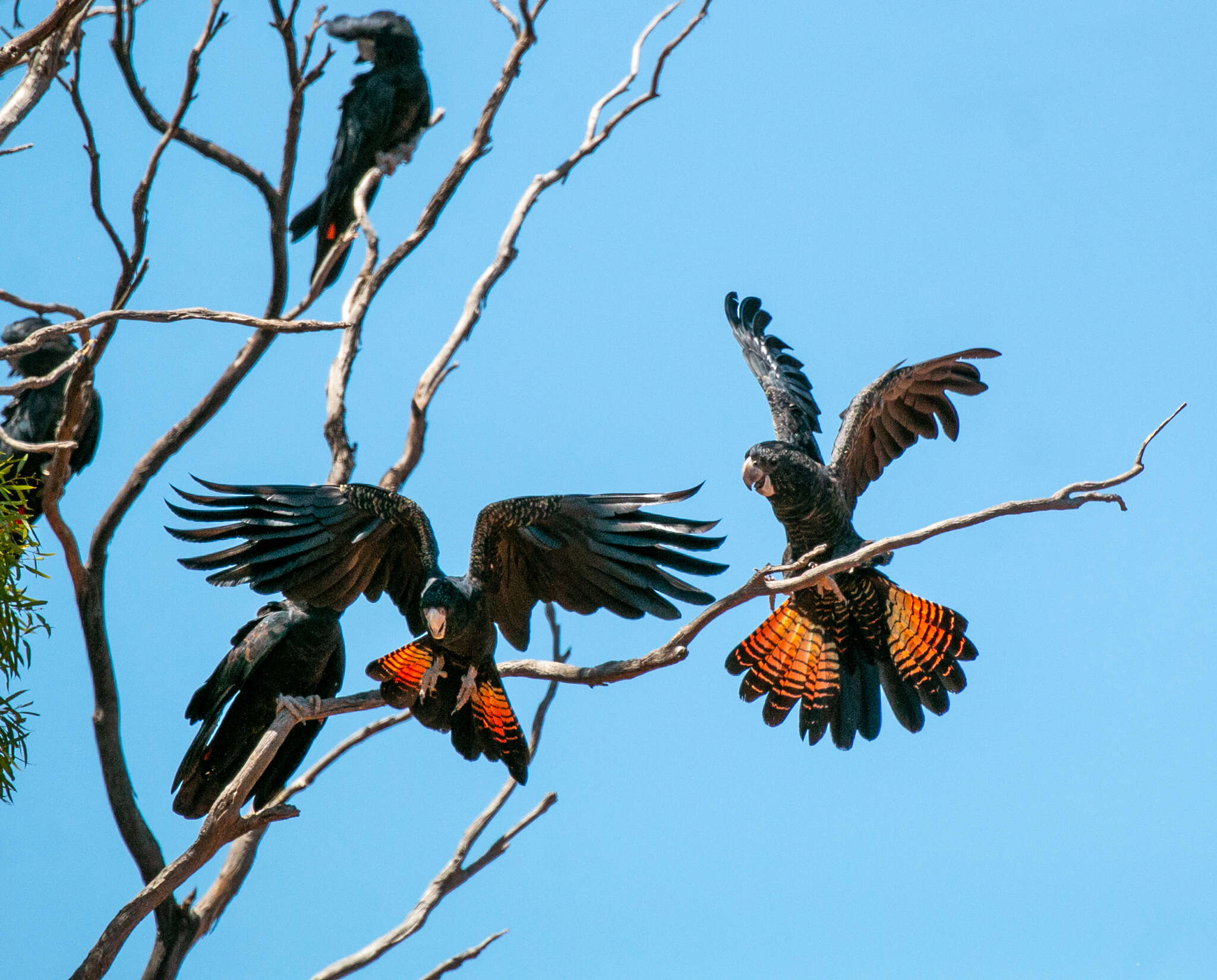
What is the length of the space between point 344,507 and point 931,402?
80.1 inches

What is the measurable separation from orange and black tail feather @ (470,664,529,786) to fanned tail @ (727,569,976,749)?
844mm

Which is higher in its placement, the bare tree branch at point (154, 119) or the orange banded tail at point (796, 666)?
the bare tree branch at point (154, 119)

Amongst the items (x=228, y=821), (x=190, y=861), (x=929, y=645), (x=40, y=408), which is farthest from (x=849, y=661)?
(x=40, y=408)

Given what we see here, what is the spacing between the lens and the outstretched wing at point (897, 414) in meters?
4.27

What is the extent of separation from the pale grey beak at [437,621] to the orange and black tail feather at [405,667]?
0.23 meters

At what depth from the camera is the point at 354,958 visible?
4914 mm

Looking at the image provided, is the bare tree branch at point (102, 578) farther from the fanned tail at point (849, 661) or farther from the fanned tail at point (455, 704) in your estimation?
the fanned tail at point (849, 661)

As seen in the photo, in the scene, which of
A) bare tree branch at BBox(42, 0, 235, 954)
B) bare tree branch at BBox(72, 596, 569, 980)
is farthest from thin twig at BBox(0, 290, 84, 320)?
bare tree branch at BBox(72, 596, 569, 980)

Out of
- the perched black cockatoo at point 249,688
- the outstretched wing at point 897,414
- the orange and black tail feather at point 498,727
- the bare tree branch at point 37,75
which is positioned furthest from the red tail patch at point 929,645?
the bare tree branch at point 37,75

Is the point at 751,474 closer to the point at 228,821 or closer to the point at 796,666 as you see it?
the point at 796,666

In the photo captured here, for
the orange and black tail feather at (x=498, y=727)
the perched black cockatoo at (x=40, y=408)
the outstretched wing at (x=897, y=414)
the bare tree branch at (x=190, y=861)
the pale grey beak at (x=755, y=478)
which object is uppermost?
the perched black cockatoo at (x=40, y=408)

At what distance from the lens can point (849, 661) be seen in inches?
166

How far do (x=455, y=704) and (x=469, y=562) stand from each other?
41 centimetres

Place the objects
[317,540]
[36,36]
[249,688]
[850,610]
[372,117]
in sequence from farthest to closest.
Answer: [372,117]
[249,688]
[850,610]
[317,540]
[36,36]
